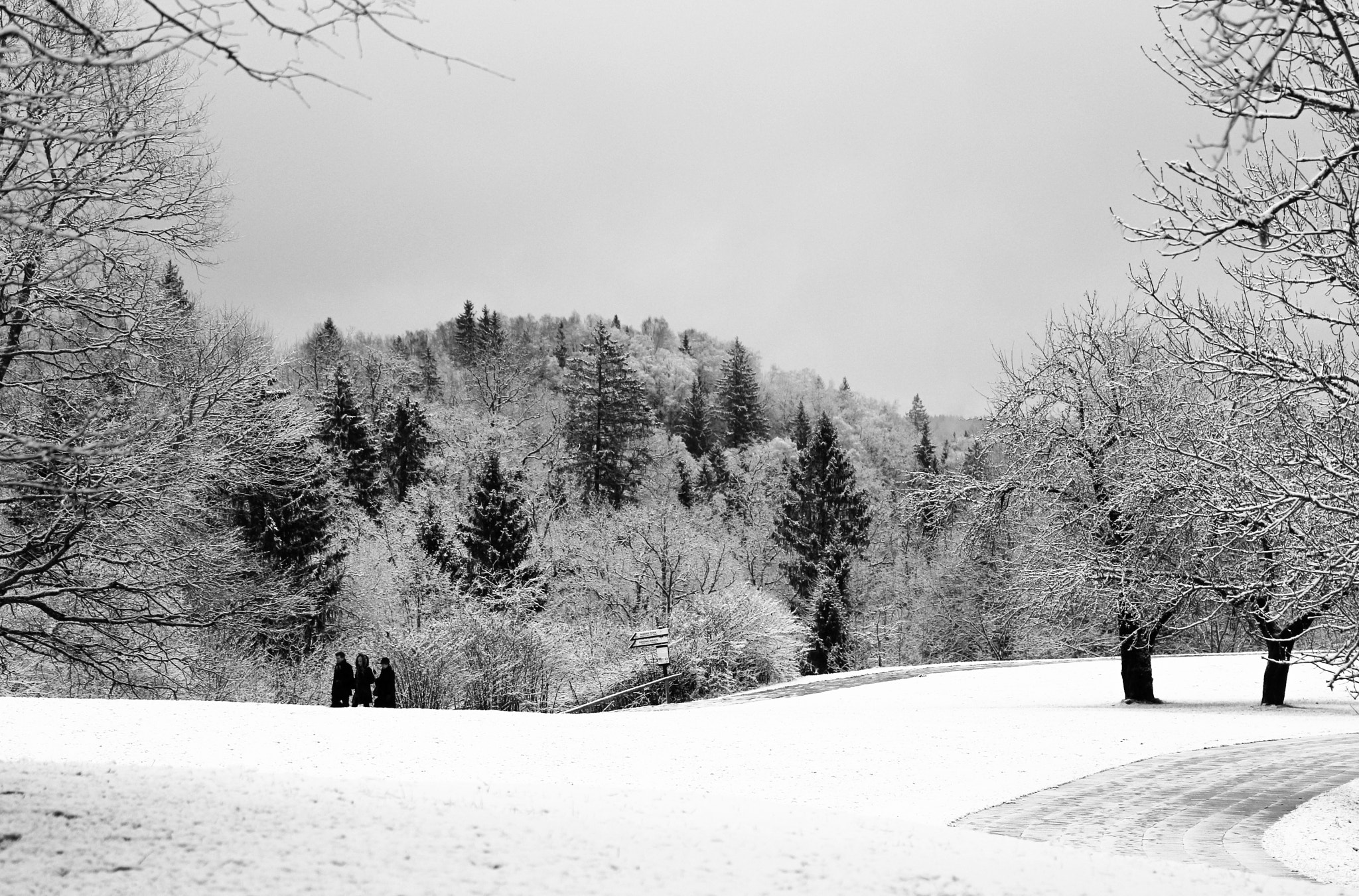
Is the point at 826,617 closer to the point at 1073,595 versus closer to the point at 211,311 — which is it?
the point at 1073,595

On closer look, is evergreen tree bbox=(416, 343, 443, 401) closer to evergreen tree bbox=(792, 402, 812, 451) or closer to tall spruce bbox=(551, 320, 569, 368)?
tall spruce bbox=(551, 320, 569, 368)

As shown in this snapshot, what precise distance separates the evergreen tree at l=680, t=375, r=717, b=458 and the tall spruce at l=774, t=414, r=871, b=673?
2646 centimetres

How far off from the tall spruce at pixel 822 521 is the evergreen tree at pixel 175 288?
29.2 meters

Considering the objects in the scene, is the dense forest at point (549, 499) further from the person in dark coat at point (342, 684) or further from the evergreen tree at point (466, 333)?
the evergreen tree at point (466, 333)

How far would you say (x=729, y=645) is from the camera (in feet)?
87.4

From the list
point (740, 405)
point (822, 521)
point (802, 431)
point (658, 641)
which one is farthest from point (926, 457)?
point (658, 641)

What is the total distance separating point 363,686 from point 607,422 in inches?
1418

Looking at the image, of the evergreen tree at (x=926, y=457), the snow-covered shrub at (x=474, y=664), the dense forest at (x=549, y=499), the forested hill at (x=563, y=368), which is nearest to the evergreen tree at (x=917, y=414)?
the forested hill at (x=563, y=368)

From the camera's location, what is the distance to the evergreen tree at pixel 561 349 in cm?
10032

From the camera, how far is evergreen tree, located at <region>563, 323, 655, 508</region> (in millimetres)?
50688

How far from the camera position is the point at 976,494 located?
19812 millimetres

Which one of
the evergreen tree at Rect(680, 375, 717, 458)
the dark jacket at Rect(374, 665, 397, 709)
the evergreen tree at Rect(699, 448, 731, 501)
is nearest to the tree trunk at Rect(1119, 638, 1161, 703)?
the dark jacket at Rect(374, 665, 397, 709)

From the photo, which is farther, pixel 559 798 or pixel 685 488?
pixel 685 488

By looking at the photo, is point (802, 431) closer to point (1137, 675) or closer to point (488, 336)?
point (488, 336)
